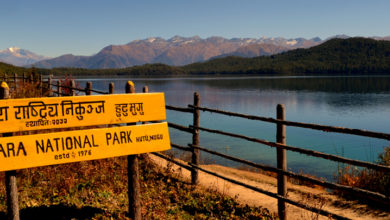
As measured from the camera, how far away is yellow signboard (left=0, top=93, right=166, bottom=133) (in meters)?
4.01

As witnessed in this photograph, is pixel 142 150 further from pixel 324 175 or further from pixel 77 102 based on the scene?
pixel 324 175

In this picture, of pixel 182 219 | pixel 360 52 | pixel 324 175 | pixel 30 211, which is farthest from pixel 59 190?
pixel 360 52

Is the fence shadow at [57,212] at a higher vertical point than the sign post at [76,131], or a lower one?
lower

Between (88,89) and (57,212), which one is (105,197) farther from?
(88,89)

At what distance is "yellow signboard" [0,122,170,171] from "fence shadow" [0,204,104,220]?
168cm

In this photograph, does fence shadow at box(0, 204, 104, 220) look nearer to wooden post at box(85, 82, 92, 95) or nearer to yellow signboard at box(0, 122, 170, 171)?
yellow signboard at box(0, 122, 170, 171)

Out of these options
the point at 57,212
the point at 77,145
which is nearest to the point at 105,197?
the point at 57,212

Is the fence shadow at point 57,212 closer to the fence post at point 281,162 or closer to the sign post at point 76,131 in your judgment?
the sign post at point 76,131

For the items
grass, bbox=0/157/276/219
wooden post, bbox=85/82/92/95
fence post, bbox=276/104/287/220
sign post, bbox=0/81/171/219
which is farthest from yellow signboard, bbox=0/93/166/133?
wooden post, bbox=85/82/92/95

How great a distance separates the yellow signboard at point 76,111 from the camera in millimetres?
4008

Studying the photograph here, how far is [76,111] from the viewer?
14.4 feet

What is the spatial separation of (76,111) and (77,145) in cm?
44

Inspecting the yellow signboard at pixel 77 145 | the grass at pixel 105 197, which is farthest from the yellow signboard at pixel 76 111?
the grass at pixel 105 197

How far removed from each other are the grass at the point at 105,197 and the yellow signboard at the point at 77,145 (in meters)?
1.51
